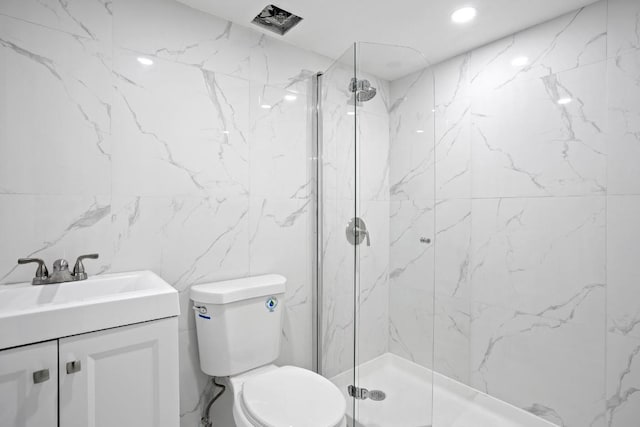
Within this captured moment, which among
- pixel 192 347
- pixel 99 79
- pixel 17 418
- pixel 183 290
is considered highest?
pixel 99 79

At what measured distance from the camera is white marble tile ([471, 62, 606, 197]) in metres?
1.55

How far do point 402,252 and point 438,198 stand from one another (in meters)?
0.52

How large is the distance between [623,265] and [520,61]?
1.16 m

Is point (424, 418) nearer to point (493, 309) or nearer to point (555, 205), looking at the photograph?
point (493, 309)

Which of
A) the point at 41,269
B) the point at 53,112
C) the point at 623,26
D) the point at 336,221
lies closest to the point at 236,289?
the point at 336,221

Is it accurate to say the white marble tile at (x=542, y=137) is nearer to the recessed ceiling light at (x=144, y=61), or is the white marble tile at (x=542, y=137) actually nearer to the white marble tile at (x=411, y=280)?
the white marble tile at (x=411, y=280)

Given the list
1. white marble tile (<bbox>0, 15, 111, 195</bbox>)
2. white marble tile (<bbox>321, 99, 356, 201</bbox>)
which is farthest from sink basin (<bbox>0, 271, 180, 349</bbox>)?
white marble tile (<bbox>321, 99, 356, 201</bbox>)

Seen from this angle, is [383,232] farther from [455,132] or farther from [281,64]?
[281,64]

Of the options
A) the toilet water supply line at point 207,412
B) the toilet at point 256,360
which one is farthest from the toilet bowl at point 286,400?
the toilet water supply line at point 207,412

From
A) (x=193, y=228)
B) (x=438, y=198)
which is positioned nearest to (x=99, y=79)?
(x=193, y=228)

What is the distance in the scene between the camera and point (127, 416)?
1.03 meters

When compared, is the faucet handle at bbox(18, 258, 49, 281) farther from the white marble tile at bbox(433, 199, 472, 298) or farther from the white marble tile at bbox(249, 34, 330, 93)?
the white marble tile at bbox(433, 199, 472, 298)

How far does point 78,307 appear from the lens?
940 millimetres

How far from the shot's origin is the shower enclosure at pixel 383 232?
1.52 metres
